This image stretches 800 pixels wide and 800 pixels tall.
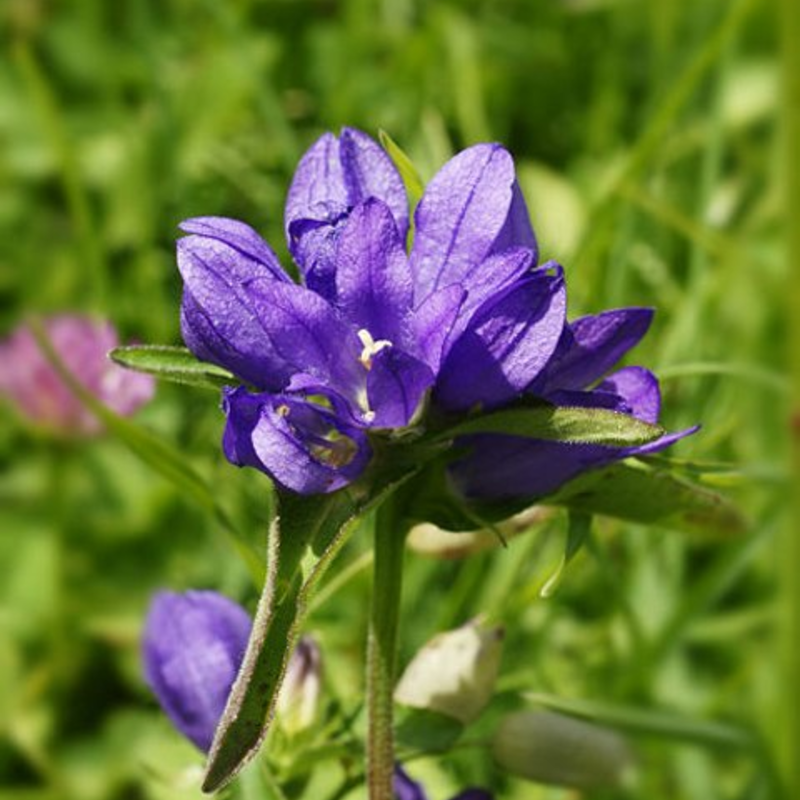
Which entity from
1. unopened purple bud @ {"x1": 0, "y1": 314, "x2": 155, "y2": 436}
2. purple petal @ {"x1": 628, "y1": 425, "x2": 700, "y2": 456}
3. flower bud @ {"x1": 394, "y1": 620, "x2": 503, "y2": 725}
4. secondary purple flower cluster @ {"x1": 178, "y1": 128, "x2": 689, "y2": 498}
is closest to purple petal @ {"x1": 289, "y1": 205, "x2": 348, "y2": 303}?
secondary purple flower cluster @ {"x1": 178, "y1": 128, "x2": 689, "y2": 498}

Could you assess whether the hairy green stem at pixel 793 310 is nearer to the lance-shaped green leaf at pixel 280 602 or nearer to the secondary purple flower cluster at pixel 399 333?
the secondary purple flower cluster at pixel 399 333

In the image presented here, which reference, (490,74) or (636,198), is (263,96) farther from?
(490,74)

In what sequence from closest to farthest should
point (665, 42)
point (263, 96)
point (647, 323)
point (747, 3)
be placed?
point (647, 323), point (747, 3), point (263, 96), point (665, 42)

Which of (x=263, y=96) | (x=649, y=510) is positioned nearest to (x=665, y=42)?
(x=263, y=96)

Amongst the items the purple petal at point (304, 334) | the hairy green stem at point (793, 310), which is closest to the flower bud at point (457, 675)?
the purple petal at point (304, 334)

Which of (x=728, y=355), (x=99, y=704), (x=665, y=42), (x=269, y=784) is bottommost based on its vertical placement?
(x=99, y=704)
